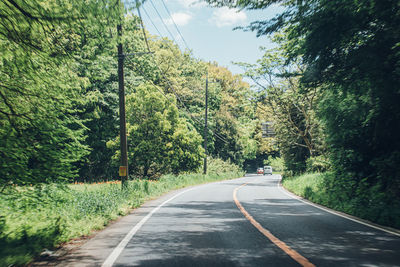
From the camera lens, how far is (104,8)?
238 inches

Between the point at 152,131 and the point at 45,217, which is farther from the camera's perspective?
the point at 152,131

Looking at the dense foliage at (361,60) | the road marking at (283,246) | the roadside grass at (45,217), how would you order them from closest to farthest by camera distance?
the road marking at (283,246) < the roadside grass at (45,217) < the dense foliage at (361,60)

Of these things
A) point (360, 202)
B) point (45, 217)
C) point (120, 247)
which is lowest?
point (120, 247)

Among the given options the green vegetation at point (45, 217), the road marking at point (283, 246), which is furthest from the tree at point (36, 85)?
the road marking at point (283, 246)

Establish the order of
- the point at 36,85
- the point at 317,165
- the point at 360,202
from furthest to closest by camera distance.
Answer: the point at 317,165 → the point at 360,202 → the point at 36,85

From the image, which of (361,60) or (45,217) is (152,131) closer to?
(45,217)

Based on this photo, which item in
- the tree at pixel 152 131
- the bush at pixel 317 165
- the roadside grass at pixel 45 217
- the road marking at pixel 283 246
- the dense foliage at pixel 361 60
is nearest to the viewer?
the road marking at pixel 283 246

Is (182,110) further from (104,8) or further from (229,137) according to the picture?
(104,8)

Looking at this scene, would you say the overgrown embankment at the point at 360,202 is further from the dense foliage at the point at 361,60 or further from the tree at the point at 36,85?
the tree at the point at 36,85

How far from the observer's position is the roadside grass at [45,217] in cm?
555

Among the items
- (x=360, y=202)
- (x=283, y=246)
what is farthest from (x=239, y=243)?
(x=360, y=202)

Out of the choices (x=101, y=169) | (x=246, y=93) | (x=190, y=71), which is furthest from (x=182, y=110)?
(x=246, y=93)

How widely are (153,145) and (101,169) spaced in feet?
29.2

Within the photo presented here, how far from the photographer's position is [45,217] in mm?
7633
